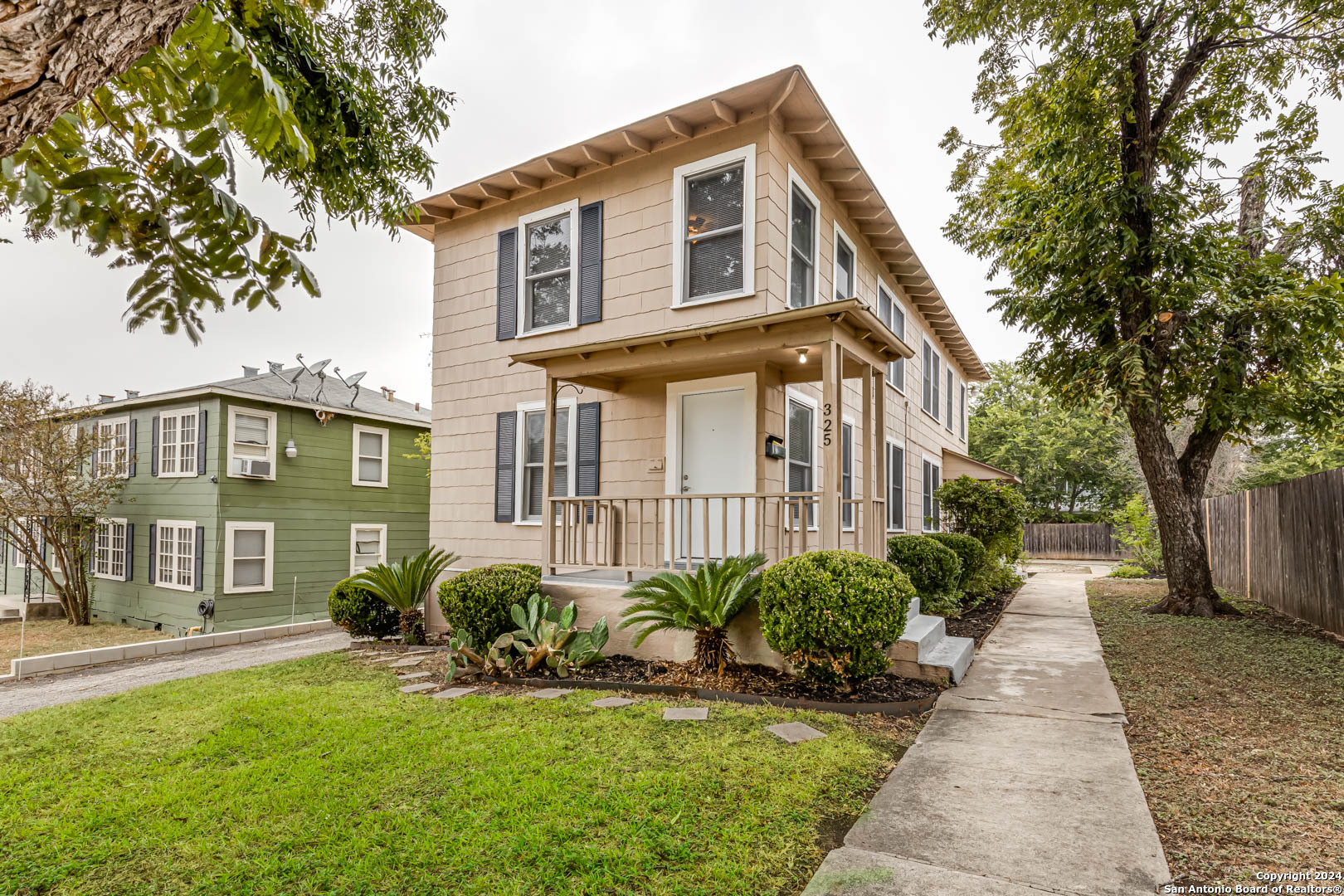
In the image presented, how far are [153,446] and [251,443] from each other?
7.76 ft

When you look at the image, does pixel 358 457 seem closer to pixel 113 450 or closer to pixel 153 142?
pixel 113 450

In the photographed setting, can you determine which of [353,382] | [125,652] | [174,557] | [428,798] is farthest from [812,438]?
[174,557]

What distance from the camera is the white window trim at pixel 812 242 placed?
749 centimetres

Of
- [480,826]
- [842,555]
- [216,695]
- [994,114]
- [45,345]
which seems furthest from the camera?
[994,114]

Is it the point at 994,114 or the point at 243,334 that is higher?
the point at 994,114

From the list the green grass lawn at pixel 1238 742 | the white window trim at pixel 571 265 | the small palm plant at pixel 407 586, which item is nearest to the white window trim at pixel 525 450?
the white window trim at pixel 571 265

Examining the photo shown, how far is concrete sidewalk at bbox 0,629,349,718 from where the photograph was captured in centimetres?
686

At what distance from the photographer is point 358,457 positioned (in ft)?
50.0

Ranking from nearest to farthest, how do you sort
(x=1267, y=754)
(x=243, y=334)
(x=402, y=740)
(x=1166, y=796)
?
(x=243, y=334), (x=1166, y=796), (x=1267, y=754), (x=402, y=740)

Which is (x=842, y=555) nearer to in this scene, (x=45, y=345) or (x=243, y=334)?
(x=243, y=334)

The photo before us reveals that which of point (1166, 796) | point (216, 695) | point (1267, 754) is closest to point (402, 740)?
point (216, 695)

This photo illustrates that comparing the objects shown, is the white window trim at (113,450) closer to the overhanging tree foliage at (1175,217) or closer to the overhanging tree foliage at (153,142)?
the overhanging tree foliage at (153,142)

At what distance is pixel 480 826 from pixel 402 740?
151 centimetres

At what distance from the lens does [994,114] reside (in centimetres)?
947
